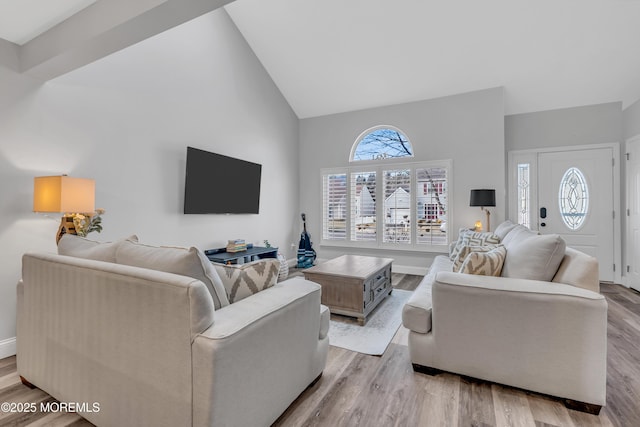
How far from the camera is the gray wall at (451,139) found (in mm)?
4469

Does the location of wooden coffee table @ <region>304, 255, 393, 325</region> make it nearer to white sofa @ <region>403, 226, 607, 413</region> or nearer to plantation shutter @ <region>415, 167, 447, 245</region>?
white sofa @ <region>403, 226, 607, 413</region>

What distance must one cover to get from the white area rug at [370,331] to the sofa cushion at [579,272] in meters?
1.33

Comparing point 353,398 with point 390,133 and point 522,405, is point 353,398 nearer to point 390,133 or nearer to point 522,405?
point 522,405

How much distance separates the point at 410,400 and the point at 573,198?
4.63m

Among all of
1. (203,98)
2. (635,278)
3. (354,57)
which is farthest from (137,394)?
(635,278)

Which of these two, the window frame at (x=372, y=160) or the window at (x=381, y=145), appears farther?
the window at (x=381, y=145)

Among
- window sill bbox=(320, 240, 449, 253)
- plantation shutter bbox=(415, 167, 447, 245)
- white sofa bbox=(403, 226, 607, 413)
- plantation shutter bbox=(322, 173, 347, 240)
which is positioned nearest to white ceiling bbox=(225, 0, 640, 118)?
plantation shutter bbox=(415, 167, 447, 245)

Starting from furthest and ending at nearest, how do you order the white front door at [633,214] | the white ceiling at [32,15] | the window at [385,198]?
the window at [385,198] < the white front door at [633,214] < the white ceiling at [32,15]

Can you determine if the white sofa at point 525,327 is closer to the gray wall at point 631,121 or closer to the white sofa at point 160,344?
the white sofa at point 160,344

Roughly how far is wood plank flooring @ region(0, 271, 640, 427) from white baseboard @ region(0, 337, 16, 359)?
0.09m

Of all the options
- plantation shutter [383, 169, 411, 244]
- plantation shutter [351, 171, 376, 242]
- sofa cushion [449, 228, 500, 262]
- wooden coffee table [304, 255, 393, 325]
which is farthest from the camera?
plantation shutter [351, 171, 376, 242]

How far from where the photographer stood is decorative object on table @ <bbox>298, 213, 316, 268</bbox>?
18.0ft

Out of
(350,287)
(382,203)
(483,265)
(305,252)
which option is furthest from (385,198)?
(483,265)

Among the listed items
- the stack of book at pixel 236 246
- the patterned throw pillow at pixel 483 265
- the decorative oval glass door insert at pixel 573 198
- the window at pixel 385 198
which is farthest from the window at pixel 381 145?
the patterned throw pillow at pixel 483 265
